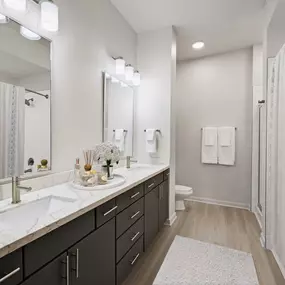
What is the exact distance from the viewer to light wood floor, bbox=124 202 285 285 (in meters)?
1.77

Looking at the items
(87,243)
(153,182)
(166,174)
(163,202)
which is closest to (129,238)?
(87,243)

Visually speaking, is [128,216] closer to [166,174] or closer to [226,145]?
[166,174]

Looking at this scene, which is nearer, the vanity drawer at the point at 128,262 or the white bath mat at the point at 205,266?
the vanity drawer at the point at 128,262

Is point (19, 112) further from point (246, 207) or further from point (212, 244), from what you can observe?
point (246, 207)

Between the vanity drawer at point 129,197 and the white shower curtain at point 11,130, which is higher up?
the white shower curtain at point 11,130

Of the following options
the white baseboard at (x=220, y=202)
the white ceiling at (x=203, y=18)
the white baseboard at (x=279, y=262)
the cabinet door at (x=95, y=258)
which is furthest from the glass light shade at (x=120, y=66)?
the white baseboard at (x=220, y=202)

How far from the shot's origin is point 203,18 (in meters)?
2.56

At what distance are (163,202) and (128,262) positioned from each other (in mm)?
1013

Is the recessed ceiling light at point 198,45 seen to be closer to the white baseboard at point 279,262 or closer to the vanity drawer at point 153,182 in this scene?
the vanity drawer at point 153,182

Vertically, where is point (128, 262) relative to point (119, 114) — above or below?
below

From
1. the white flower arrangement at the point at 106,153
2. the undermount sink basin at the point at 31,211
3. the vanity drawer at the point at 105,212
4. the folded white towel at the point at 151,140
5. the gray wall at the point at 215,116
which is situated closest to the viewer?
the undermount sink basin at the point at 31,211

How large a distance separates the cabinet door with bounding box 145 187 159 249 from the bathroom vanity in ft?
0.03

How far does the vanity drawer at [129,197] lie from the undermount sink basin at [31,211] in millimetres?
Answer: 375

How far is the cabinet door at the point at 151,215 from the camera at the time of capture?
2.00 metres
